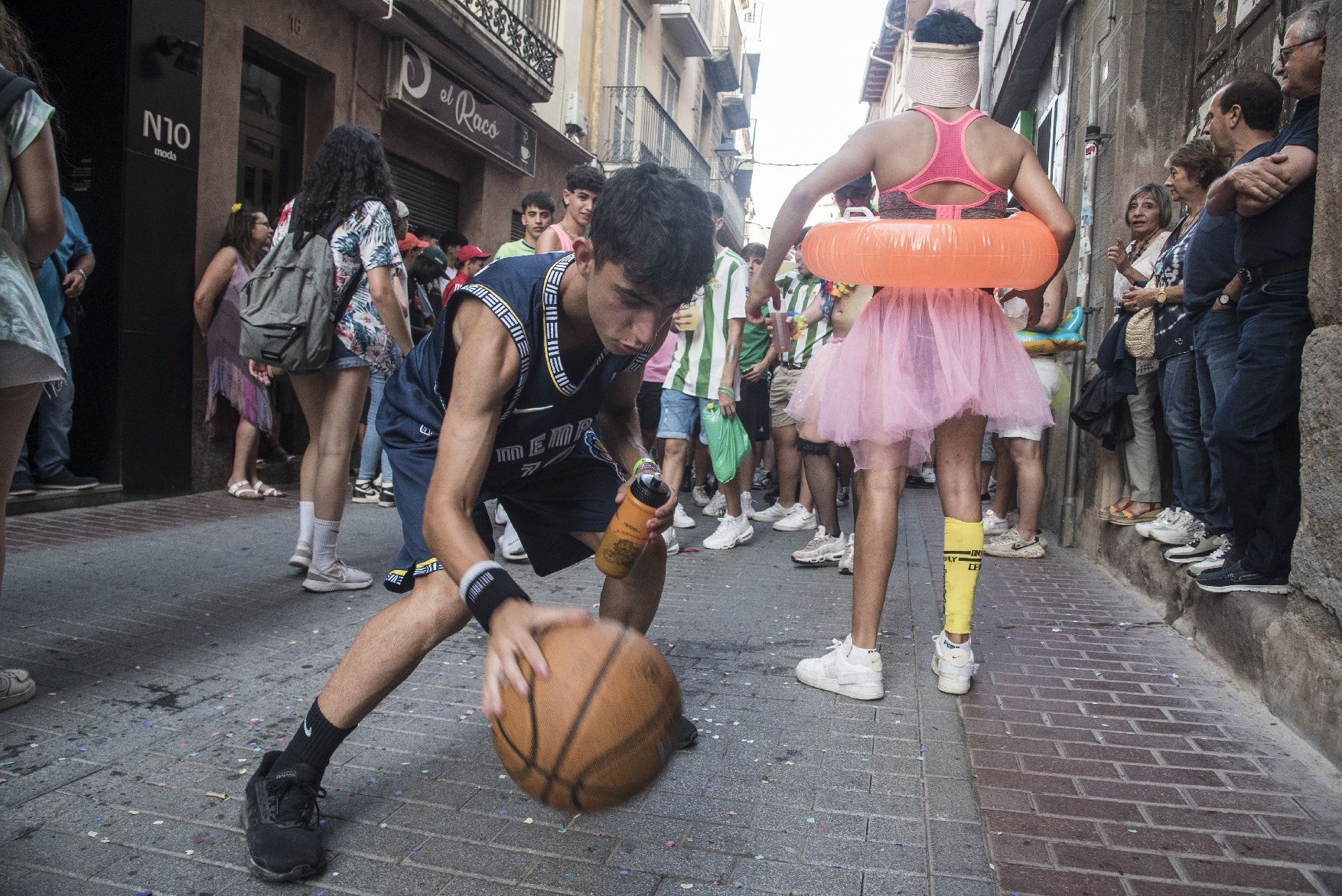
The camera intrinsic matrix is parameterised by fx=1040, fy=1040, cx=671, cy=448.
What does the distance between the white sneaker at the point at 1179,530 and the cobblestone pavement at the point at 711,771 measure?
62cm

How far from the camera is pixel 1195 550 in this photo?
→ 4891mm

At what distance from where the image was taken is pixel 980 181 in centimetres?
364

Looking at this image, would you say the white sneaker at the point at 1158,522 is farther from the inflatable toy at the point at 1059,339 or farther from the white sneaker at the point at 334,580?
the white sneaker at the point at 334,580

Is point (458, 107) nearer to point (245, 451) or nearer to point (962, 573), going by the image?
point (245, 451)

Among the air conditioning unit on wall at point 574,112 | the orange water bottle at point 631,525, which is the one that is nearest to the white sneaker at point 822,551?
the orange water bottle at point 631,525

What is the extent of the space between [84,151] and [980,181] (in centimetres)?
646

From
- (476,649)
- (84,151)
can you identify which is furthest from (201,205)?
(476,649)

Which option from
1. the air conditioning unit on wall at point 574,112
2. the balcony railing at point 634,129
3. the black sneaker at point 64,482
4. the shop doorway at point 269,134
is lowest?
the black sneaker at point 64,482

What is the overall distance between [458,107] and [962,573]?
11209 mm

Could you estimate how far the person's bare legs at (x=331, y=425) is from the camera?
15.7 feet

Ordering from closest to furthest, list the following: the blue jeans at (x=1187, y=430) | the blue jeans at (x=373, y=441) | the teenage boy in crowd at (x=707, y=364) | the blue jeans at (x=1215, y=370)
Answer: the blue jeans at (x=1215, y=370) → the blue jeans at (x=1187, y=430) → the teenage boy in crowd at (x=707, y=364) → the blue jeans at (x=373, y=441)

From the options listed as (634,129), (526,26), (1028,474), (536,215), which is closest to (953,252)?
(1028,474)

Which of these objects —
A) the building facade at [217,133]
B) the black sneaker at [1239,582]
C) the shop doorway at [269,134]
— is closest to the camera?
the black sneaker at [1239,582]

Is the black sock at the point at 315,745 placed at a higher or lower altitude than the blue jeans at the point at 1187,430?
lower
